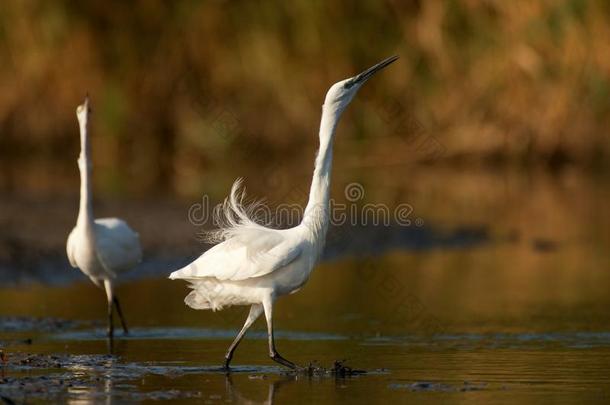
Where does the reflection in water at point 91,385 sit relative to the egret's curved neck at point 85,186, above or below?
below

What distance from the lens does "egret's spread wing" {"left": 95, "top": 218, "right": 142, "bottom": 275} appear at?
37.3 feet

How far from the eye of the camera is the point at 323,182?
879cm

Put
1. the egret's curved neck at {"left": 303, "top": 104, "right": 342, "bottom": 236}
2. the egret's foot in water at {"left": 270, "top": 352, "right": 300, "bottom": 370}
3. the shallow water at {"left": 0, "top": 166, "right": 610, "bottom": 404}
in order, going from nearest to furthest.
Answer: the shallow water at {"left": 0, "top": 166, "right": 610, "bottom": 404}
the egret's foot in water at {"left": 270, "top": 352, "right": 300, "bottom": 370}
the egret's curved neck at {"left": 303, "top": 104, "right": 342, "bottom": 236}

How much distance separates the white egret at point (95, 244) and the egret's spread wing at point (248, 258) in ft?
7.40

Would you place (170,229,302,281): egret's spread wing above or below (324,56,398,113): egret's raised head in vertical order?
below

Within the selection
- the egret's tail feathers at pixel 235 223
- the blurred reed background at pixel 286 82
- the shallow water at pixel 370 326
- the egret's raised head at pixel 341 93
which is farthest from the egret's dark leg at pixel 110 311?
the blurred reed background at pixel 286 82

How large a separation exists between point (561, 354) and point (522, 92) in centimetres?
1667

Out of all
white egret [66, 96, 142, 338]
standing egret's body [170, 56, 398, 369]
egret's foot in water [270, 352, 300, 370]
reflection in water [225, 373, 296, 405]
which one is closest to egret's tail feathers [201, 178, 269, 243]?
standing egret's body [170, 56, 398, 369]

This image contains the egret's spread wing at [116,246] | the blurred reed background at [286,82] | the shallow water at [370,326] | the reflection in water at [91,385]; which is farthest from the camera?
the blurred reed background at [286,82]

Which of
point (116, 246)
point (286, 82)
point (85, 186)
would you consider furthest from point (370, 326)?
point (286, 82)

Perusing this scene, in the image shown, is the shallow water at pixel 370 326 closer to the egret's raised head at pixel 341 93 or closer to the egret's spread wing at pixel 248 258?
the egret's spread wing at pixel 248 258

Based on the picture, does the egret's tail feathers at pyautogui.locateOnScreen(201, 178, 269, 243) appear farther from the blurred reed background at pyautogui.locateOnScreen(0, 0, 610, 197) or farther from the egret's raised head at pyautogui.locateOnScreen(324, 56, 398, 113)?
the blurred reed background at pyautogui.locateOnScreen(0, 0, 610, 197)

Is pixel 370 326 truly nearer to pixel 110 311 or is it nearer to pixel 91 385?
pixel 110 311

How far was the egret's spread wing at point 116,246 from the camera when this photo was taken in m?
11.4
